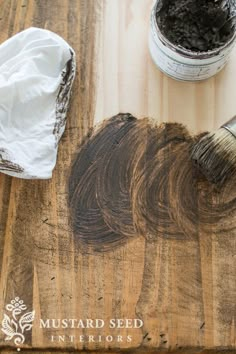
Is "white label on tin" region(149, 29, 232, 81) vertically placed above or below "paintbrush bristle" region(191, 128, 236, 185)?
above

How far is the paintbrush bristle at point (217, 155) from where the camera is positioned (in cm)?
100

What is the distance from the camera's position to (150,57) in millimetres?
1125

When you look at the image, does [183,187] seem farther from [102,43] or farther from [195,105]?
[102,43]

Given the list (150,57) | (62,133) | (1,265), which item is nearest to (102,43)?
(150,57)

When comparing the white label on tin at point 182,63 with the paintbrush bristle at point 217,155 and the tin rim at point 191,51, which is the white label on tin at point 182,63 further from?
the paintbrush bristle at point 217,155

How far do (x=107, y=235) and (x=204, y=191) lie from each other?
0.21 metres

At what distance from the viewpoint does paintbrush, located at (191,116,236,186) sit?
100cm

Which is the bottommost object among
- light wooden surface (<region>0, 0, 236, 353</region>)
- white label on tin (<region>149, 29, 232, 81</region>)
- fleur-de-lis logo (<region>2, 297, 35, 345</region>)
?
fleur-de-lis logo (<region>2, 297, 35, 345</region>)

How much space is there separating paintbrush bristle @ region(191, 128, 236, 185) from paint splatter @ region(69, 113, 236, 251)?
39 mm

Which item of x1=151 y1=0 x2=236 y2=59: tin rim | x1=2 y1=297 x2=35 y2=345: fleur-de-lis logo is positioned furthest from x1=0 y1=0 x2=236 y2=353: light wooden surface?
x1=151 y1=0 x2=236 y2=59: tin rim

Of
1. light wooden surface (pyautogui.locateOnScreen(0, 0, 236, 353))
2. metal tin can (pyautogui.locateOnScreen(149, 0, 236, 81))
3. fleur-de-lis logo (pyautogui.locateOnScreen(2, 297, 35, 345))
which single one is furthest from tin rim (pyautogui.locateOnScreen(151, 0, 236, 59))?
fleur-de-lis logo (pyautogui.locateOnScreen(2, 297, 35, 345))

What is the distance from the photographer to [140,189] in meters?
1.07

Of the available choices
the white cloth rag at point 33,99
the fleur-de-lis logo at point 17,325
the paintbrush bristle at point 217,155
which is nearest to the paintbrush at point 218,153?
the paintbrush bristle at point 217,155

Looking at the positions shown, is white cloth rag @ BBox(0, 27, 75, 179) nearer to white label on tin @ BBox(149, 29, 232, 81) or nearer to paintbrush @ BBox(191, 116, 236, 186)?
white label on tin @ BBox(149, 29, 232, 81)
